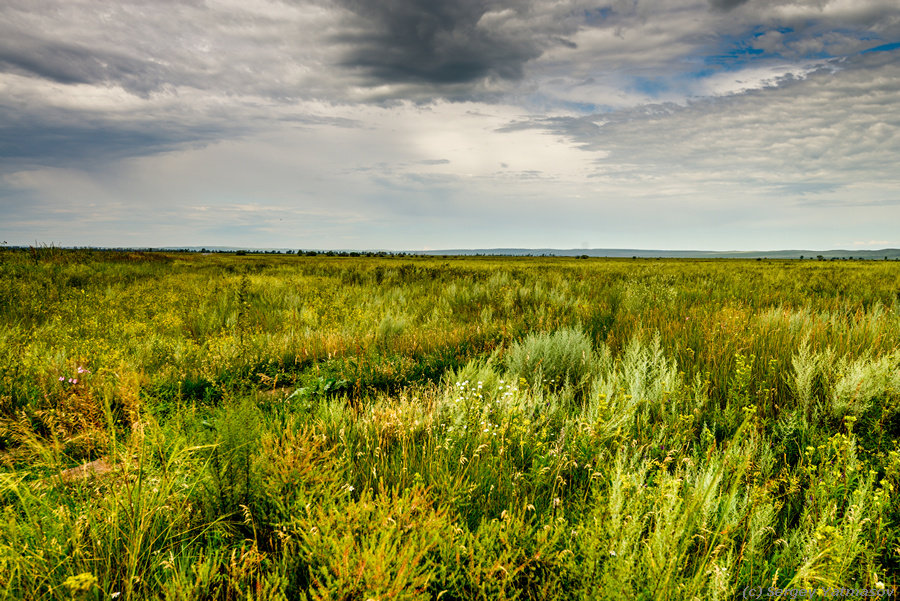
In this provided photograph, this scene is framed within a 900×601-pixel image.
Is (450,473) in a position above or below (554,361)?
below

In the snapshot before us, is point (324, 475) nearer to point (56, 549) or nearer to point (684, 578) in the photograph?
point (56, 549)

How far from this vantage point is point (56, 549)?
161cm

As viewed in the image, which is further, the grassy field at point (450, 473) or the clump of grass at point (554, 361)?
the clump of grass at point (554, 361)

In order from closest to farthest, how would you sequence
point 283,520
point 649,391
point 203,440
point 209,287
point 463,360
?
point 283,520, point 203,440, point 649,391, point 463,360, point 209,287

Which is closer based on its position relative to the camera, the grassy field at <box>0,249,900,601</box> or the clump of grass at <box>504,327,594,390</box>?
the grassy field at <box>0,249,900,601</box>

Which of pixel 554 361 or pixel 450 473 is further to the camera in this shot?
pixel 554 361

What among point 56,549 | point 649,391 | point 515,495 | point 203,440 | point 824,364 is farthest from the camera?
point 824,364

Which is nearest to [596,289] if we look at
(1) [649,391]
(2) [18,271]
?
(1) [649,391]

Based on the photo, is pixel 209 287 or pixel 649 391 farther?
pixel 209 287

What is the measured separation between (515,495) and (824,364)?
3.45m

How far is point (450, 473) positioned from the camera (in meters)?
2.30

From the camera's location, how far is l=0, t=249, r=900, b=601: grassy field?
162 cm

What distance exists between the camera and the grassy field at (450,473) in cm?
162

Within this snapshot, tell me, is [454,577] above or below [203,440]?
below
